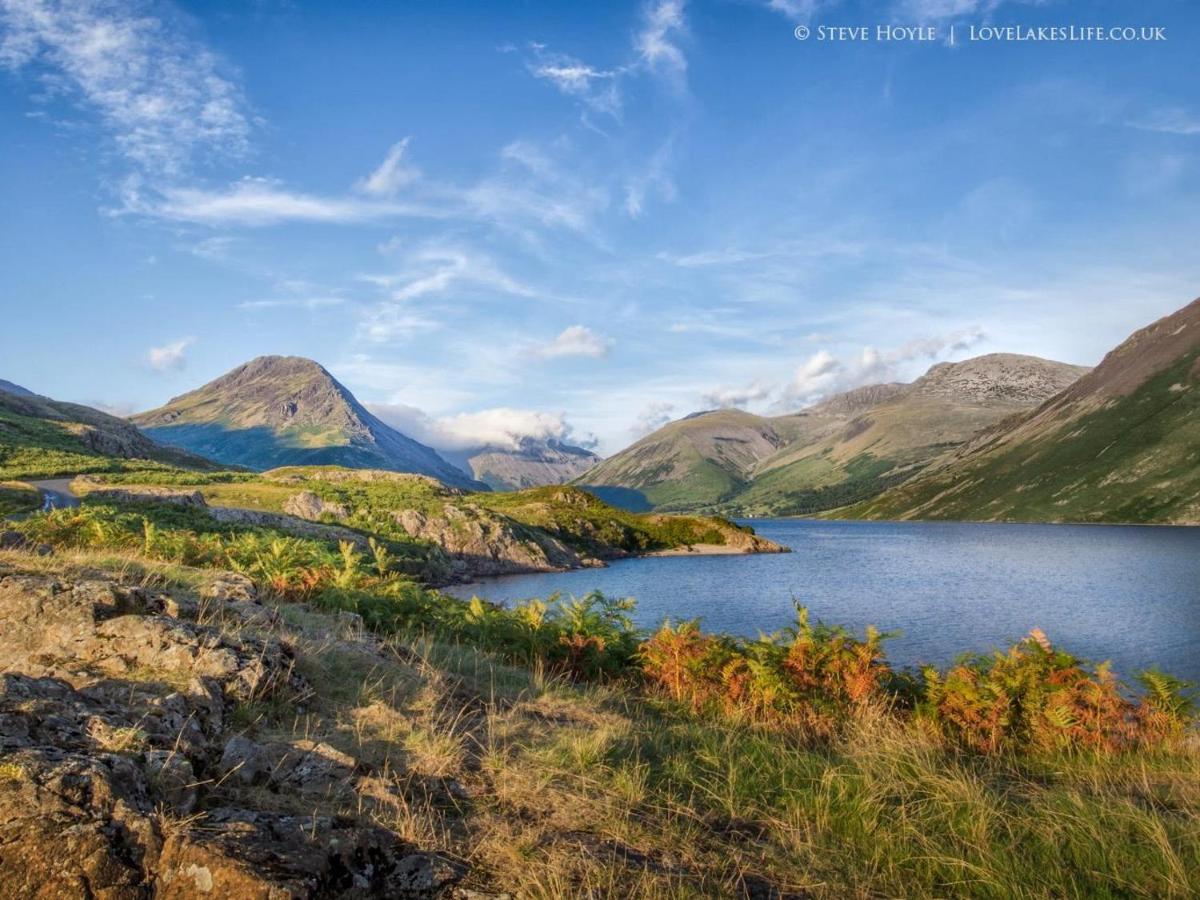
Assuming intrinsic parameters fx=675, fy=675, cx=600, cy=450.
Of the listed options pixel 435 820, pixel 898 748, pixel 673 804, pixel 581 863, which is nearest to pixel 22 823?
pixel 435 820

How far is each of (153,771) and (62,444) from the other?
123 meters

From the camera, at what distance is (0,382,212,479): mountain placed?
69.7 meters

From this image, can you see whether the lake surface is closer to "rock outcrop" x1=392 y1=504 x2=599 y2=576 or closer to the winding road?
"rock outcrop" x1=392 y1=504 x2=599 y2=576

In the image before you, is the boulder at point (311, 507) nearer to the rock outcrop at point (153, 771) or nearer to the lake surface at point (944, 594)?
the lake surface at point (944, 594)

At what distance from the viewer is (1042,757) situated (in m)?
9.94

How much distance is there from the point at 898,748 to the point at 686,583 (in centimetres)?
5686

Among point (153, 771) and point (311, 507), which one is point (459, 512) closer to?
point (311, 507)

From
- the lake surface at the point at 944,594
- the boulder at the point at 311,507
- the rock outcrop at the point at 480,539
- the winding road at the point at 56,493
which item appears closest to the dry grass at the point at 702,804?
the lake surface at the point at 944,594

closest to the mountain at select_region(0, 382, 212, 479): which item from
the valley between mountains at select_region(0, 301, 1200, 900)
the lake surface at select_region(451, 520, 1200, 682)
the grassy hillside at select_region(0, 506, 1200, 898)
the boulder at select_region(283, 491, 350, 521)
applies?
the boulder at select_region(283, 491, 350, 521)

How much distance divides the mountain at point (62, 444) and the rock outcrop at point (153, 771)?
6885cm

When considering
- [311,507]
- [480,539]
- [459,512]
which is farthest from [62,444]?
[480,539]

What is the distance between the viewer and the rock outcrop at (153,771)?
12.7ft

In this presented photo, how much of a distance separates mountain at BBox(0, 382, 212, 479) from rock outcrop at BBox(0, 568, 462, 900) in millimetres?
68847

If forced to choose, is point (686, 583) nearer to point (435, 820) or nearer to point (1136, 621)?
point (1136, 621)
